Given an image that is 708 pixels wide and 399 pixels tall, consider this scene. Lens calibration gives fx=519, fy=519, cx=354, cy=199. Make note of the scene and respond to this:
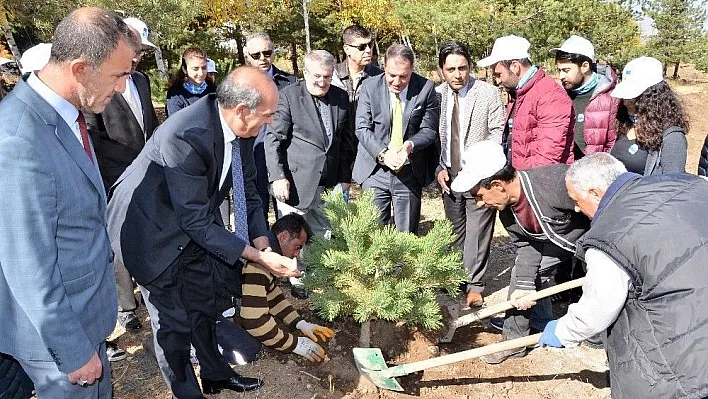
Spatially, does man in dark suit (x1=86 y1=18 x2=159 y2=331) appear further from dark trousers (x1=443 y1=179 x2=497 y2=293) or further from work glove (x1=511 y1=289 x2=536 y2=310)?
work glove (x1=511 y1=289 x2=536 y2=310)

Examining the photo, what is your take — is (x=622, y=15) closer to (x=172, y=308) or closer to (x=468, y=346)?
(x=468, y=346)

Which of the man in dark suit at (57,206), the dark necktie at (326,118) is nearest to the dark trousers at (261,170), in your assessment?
the dark necktie at (326,118)

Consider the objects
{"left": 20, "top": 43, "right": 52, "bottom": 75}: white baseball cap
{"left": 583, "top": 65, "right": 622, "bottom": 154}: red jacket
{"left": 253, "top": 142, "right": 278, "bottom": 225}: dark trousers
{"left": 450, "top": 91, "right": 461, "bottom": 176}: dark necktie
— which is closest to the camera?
{"left": 20, "top": 43, "right": 52, "bottom": 75}: white baseball cap

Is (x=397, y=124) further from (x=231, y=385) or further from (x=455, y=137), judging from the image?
(x=231, y=385)

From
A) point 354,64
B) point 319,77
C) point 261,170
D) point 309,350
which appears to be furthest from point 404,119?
point 309,350

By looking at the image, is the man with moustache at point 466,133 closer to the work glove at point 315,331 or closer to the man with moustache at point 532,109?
the man with moustache at point 532,109

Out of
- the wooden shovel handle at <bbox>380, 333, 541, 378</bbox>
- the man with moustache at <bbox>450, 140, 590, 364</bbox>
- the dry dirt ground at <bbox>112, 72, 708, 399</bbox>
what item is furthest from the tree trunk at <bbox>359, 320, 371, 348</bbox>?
the man with moustache at <bbox>450, 140, 590, 364</bbox>

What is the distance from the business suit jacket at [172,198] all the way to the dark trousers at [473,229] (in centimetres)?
213

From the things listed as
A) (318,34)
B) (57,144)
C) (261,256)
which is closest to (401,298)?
(261,256)

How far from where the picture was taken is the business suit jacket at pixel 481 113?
12.9ft

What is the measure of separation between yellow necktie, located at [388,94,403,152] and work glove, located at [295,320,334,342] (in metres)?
1.45

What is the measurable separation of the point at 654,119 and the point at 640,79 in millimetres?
268

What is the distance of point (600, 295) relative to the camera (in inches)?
80.1

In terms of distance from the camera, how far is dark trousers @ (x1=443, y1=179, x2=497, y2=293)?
409cm
